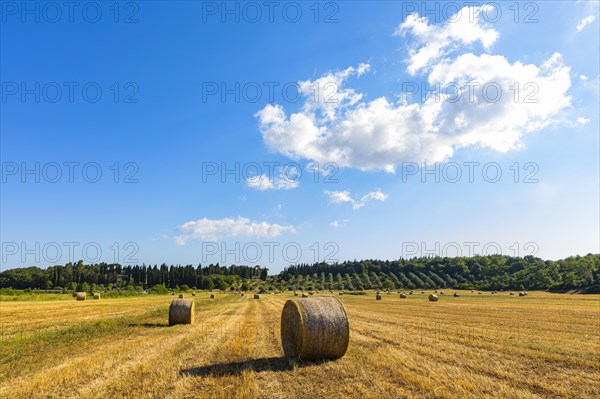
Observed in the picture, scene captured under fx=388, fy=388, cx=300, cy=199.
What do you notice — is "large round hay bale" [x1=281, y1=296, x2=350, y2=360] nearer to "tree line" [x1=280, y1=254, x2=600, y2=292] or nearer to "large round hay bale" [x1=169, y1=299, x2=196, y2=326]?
"large round hay bale" [x1=169, y1=299, x2=196, y2=326]

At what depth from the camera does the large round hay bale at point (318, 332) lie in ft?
39.3

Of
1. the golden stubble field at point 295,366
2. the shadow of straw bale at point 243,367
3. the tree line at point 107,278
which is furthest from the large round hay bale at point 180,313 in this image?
the tree line at point 107,278

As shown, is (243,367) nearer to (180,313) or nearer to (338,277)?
(180,313)

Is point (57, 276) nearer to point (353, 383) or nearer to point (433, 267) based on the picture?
point (433, 267)

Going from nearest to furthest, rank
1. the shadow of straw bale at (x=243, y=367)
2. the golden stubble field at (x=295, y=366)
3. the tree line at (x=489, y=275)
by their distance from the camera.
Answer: the golden stubble field at (x=295, y=366) < the shadow of straw bale at (x=243, y=367) < the tree line at (x=489, y=275)

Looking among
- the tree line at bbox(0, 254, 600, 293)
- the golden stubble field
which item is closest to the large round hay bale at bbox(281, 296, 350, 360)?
the golden stubble field

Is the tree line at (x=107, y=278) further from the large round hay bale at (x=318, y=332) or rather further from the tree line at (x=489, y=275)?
the large round hay bale at (x=318, y=332)

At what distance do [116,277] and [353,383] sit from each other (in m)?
187

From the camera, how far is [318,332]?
12125 mm

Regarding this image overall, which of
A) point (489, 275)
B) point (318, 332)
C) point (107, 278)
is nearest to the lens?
point (318, 332)

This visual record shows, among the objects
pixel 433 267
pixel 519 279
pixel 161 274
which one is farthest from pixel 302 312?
pixel 433 267

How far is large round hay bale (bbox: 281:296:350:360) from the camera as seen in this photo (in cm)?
1198

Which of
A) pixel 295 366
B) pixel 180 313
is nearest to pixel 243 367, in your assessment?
pixel 295 366

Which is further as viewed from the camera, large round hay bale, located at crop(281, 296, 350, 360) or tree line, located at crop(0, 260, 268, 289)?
tree line, located at crop(0, 260, 268, 289)
